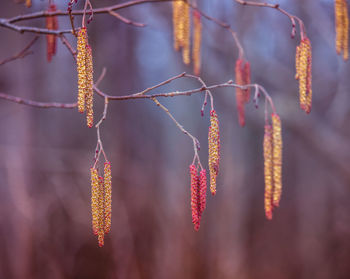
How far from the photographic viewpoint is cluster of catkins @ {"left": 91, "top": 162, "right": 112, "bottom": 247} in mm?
628

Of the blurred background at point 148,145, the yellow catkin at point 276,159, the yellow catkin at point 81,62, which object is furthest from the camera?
the blurred background at point 148,145

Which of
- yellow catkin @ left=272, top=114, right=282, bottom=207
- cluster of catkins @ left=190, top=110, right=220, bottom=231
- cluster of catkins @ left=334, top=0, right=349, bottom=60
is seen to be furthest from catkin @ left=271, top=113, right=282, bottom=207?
cluster of catkins @ left=334, top=0, right=349, bottom=60

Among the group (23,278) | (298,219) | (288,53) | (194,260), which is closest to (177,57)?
(288,53)

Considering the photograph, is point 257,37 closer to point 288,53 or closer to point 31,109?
point 288,53

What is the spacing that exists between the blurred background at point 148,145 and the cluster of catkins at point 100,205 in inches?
85.3

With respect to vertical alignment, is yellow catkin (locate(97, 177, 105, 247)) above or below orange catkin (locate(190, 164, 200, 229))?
below

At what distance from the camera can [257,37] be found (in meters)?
3.05

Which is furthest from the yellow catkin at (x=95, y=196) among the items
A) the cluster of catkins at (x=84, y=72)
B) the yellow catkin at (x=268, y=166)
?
the yellow catkin at (x=268, y=166)

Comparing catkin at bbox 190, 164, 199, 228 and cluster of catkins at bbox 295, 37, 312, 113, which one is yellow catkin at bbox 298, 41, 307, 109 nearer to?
cluster of catkins at bbox 295, 37, 312, 113

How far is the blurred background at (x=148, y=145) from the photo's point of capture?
2857mm

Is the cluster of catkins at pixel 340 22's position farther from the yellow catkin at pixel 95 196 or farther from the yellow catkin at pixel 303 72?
the yellow catkin at pixel 95 196

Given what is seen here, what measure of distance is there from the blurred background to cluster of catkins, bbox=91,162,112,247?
7.11ft

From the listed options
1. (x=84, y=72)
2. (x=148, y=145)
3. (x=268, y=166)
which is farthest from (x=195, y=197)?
(x=148, y=145)

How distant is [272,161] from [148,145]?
3.16m
